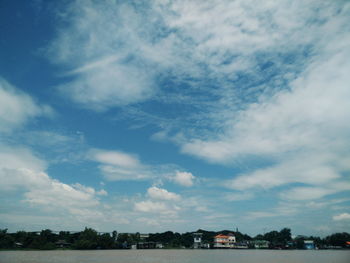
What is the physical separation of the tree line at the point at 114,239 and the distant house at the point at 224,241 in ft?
24.0

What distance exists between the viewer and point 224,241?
130m

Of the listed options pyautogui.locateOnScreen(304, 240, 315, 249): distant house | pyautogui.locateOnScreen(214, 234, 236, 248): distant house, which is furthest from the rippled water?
pyautogui.locateOnScreen(304, 240, 315, 249): distant house

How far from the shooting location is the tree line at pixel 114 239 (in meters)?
89.2

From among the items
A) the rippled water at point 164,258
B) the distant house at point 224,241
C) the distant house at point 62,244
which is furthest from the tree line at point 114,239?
the rippled water at point 164,258

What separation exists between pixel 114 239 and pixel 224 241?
1992 inches

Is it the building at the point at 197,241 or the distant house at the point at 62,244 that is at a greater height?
the building at the point at 197,241

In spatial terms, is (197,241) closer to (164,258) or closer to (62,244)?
(62,244)

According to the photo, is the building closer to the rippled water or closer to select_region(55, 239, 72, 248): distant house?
select_region(55, 239, 72, 248): distant house

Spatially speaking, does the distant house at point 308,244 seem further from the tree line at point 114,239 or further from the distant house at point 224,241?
the distant house at point 224,241

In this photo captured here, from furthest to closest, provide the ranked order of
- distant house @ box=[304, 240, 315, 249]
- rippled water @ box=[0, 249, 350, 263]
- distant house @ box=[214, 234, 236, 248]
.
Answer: distant house @ box=[214, 234, 236, 248] < distant house @ box=[304, 240, 315, 249] < rippled water @ box=[0, 249, 350, 263]

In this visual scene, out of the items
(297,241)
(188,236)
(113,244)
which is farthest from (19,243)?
(297,241)

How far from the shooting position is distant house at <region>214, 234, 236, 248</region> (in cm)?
12657

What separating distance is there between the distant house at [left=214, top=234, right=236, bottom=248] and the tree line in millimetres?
7324

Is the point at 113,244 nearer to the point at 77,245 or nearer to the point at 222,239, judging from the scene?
the point at 77,245
